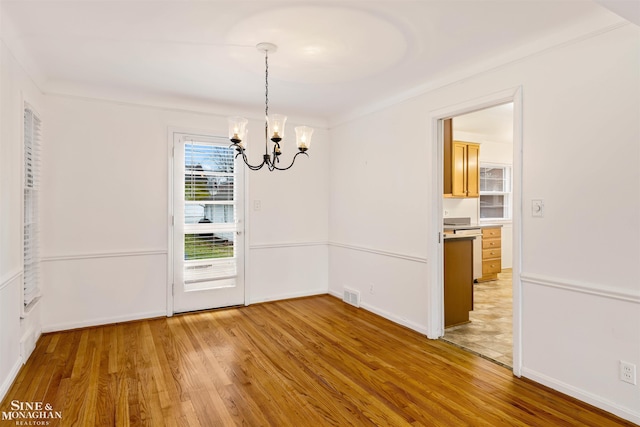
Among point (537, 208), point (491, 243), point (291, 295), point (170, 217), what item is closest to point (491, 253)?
point (491, 243)

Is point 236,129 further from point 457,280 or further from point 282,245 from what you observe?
point 457,280

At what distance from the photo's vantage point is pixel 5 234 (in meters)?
2.62

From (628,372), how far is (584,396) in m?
0.35

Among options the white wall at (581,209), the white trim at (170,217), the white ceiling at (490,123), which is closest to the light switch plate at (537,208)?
the white wall at (581,209)

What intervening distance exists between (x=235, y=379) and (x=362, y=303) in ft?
7.32

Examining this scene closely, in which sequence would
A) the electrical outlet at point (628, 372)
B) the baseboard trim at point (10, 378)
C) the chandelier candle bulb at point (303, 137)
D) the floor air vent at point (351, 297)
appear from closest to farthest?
the electrical outlet at point (628, 372), the baseboard trim at point (10, 378), the chandelier candle bulb at point (303, 137), the floor air vent at point (351, 297)

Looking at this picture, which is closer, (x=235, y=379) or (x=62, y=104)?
(x=235, y=379)

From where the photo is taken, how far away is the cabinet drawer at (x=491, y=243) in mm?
6398

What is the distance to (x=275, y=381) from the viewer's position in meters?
2.79

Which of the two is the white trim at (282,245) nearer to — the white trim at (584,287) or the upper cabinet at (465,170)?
the upper cabinet at (465,170)

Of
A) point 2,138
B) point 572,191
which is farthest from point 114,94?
point 572,191

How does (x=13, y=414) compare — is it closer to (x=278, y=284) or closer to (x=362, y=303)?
(x=278, y=284)

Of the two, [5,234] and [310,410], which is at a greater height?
[5,234]

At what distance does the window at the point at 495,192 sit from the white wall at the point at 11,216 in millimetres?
6782
